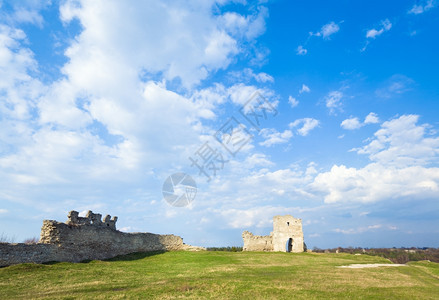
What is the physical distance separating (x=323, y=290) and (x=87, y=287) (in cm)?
1058

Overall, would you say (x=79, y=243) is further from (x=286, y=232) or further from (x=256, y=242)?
(x=286, y=232)

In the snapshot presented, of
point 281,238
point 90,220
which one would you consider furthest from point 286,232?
point 90,220

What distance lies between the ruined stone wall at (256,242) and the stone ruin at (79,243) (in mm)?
13675

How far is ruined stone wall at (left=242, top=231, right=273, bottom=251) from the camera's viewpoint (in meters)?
41.0

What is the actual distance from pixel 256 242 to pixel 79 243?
993 inches

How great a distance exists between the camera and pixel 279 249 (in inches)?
1580

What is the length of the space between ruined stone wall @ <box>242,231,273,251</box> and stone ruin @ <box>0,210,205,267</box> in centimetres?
1368

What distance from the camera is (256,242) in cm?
4122

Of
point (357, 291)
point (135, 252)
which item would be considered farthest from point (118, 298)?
point (135, 252)

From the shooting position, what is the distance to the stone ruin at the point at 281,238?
130 ft

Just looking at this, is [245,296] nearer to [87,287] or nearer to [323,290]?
[323,290]

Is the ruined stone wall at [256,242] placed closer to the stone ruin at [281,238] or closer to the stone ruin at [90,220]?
the stone ruin at [281,238]

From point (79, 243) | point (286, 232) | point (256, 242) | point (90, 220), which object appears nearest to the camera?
point (79, 243)

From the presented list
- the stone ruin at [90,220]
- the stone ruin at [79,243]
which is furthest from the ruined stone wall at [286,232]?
the stone ruin at [90,220]
